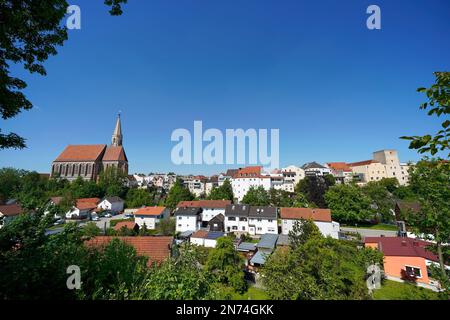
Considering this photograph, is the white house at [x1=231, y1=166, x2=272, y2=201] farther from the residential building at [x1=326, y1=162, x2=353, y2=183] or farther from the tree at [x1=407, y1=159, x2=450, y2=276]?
the tree at [x1=407, y1=159, x2=450, y2=276]

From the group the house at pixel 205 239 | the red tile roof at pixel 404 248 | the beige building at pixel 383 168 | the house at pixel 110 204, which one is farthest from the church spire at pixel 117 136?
the beige building at pixel 383 168

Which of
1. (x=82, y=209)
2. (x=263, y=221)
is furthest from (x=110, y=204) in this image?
(x=263, y=221)

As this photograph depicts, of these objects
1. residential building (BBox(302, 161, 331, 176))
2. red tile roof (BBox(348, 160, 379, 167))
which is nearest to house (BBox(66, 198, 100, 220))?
residential building (BBox(302, 161, 331, 176))

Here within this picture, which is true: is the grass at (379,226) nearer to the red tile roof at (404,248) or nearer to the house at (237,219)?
the red tile roof at (404,248)
